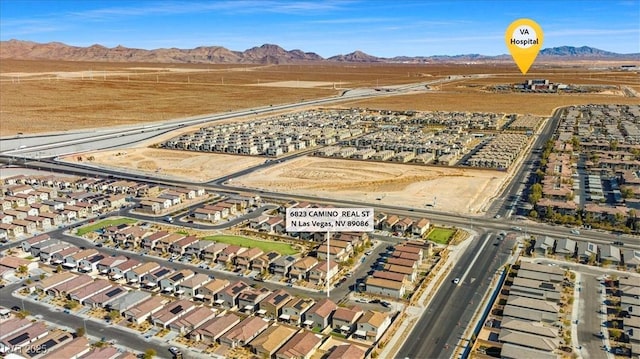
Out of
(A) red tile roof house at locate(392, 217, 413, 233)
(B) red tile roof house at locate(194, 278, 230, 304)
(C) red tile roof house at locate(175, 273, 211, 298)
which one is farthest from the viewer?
(A) red tile roof house at locate(392, 217, 413, 233)

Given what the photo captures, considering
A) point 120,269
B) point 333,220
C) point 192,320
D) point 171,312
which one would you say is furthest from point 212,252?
point 333,220

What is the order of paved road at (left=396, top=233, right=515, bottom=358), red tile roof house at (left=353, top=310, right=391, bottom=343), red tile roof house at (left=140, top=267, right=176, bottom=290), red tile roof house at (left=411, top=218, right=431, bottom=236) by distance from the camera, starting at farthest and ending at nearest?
Result: red tile roof house at (left=411, top=218, right=431, bottom=236) < red tile roof house at (left=140, top=267, right=176, bottom=290) < red tile roof house at (left=353, top=310, right=391, bottom=343) < paved road at (left=396, top=233, right=515, bottom=358)

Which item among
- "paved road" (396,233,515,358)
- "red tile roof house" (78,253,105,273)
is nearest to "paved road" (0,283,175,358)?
"red tile roof house" (78,253,105,273)

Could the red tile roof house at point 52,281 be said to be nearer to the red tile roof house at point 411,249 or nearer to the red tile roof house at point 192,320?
the red tile roof house at point 192,320

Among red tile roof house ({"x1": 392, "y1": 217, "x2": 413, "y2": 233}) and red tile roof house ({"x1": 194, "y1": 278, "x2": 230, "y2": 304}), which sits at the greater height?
red tile roof house ({"x1": 392, "y1": 217, "x2": 413, "y2": 233})

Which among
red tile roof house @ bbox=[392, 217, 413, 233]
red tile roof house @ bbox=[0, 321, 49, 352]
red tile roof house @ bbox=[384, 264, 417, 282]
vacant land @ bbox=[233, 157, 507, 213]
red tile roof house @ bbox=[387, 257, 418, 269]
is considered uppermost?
vacant land @ bbox=[233, 157, 507, 213]

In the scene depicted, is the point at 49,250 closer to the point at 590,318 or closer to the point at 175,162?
the point at 175,162

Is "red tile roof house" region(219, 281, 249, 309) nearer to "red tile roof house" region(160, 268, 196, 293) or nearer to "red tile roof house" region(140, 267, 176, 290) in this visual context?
"red tile roof house" region(160, 268, 196, 293)

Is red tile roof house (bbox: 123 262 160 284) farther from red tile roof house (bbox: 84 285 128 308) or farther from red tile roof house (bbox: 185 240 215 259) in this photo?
red tile roof house (bbox: 185 240 215 259)

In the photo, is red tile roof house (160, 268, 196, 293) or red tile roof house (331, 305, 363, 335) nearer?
red tile roof house (331, 305, 363, 335)
